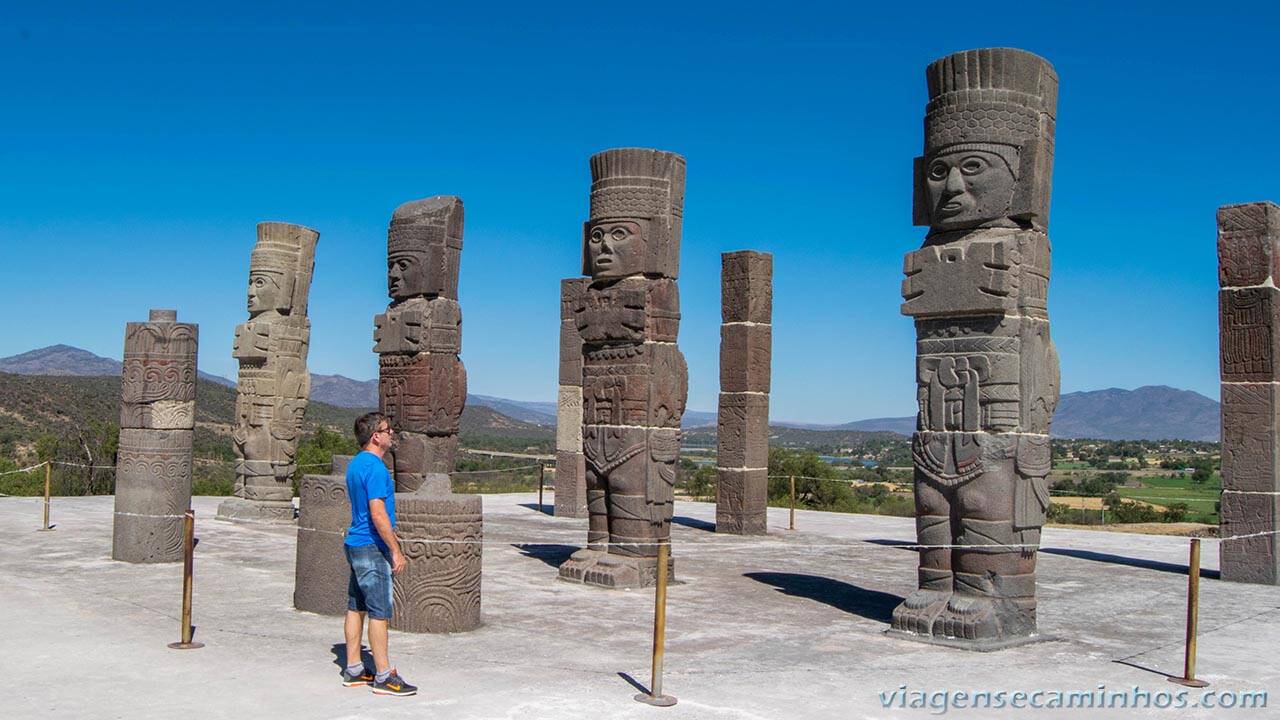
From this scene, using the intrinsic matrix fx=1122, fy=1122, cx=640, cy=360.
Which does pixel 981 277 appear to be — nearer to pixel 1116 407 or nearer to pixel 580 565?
pixel 580 565

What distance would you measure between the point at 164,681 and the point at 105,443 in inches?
761

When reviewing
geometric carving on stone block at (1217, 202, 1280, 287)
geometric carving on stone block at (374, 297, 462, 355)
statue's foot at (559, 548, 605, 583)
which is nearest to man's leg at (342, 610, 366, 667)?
statue's foot at (559, 548, 605, 583)

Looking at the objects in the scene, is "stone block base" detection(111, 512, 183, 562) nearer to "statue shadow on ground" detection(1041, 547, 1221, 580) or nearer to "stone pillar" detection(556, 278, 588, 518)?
"stone pillar" detection(556, 278, 588, 518)

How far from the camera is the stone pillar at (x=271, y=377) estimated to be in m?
16.1

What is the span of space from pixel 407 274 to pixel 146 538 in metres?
4.15

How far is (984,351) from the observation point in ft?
27.2

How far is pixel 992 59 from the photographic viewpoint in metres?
8.28

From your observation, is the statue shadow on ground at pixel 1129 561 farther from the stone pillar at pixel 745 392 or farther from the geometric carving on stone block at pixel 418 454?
the geometric carving on stone block at pixel 418 454

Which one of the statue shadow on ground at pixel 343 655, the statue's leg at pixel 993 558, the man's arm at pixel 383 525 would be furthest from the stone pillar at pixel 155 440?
the statue's leg at pixel 993 558

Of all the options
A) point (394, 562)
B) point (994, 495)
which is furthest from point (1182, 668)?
point (394, 562)

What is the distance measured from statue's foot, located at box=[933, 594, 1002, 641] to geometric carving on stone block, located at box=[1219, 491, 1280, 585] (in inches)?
221

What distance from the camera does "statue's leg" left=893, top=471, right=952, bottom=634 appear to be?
332 inches

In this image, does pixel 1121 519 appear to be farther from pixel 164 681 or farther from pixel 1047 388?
pixel 164 681

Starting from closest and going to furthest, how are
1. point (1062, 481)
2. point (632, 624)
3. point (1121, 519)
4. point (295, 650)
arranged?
point (295, 650) < point (632, 624) < point (1121, 519) < point (1062, 481)
